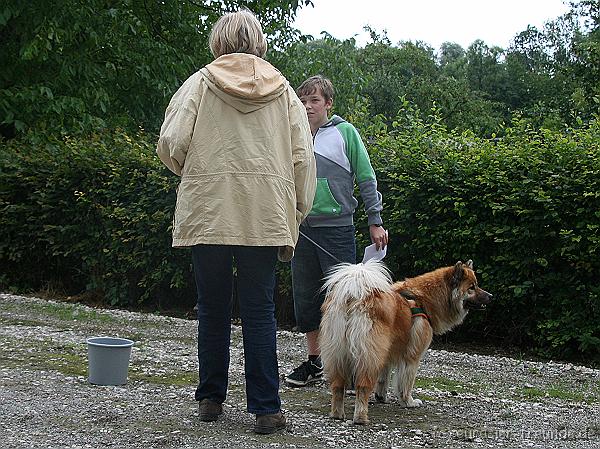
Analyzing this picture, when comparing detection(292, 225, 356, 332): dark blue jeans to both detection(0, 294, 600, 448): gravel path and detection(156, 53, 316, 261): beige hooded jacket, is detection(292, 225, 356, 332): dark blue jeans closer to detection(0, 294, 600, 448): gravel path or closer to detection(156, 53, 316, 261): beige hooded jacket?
detection(0, 294, 600, 448): gravel path

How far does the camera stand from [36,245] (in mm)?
11812

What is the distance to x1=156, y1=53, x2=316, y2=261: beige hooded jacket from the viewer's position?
430 centimetres

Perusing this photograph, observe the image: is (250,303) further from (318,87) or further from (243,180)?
(318,87)

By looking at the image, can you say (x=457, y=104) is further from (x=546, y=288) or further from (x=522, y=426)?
(x=522, y=426)

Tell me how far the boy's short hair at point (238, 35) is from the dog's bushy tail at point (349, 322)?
4.43 feet

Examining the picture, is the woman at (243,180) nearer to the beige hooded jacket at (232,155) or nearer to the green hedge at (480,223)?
the beige hooded jacket at (232,155)

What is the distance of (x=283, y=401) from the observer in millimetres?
5367

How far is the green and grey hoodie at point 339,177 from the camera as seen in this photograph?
5695 millimetres

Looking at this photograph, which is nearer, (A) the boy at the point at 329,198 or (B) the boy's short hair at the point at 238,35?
(B) the boy's short hair at the point at 238,35

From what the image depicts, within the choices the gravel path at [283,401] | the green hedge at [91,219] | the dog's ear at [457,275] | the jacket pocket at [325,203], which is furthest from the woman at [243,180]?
the green hedge at [91,219]

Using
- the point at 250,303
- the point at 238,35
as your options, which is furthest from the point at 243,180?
the point at 238,35

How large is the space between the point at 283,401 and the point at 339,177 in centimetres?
149

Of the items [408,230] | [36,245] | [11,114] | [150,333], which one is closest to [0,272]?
[36,245]

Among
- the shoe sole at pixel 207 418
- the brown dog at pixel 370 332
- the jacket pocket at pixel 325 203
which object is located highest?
the jacket pocket at pixel 325 203
